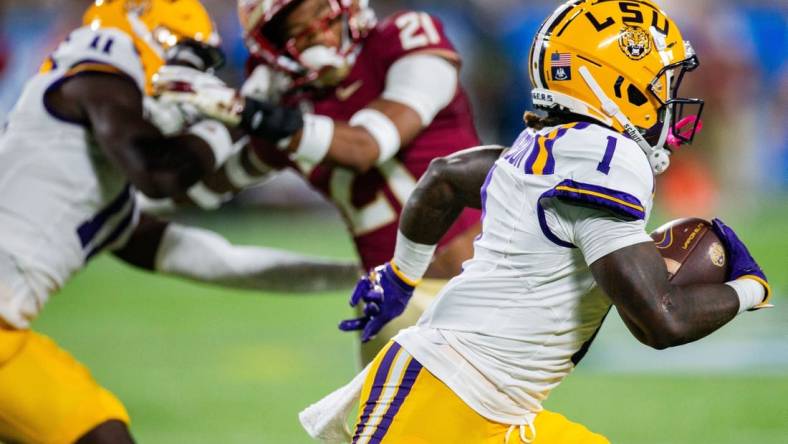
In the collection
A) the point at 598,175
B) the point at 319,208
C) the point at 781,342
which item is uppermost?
the point at 598,175

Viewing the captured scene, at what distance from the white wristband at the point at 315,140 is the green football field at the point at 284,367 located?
72.3 inches

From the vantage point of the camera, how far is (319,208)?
14.2 meters

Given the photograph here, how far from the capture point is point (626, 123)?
2.84 meters

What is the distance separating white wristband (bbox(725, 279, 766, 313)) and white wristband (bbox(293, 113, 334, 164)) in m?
1.64

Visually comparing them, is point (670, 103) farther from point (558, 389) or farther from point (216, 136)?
point (558, 389)

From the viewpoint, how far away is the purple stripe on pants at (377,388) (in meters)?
2.96

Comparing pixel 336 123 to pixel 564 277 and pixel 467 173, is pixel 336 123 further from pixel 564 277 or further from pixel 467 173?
pixel 564 277

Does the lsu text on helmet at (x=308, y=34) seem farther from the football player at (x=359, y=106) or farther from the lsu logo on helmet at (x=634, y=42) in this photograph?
the lsu logo on helmet at (x=634, y=42)

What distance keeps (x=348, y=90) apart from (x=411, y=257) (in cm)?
111

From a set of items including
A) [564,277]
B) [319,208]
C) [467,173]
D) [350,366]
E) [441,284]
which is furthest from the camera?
[319,208]

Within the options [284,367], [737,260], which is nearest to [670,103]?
[737,260]

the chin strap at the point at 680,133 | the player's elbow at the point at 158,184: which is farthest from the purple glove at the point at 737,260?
the player's elbow at the point at 158,184

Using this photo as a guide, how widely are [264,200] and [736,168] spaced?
579 cm

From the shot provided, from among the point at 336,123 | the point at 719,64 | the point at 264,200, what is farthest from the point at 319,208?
the point at 336,123
